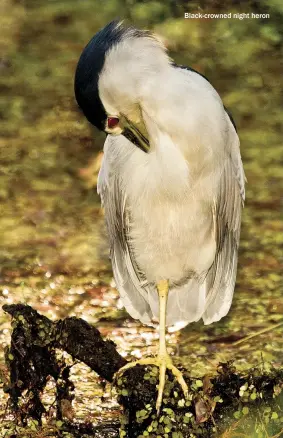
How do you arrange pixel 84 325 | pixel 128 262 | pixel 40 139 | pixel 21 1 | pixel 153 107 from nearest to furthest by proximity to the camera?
pixel 153 107
pixel 84 325
pixel 128 262
pixel 40 139
pixel 21 1

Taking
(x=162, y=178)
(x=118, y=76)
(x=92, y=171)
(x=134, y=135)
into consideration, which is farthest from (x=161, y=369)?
(x=92, y=171)

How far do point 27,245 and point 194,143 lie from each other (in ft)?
6.68

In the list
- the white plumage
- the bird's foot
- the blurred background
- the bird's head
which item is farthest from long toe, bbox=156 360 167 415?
the bird's head

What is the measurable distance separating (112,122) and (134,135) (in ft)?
0.27

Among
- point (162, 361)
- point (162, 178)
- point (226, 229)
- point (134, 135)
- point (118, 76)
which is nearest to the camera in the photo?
point (118, 76)

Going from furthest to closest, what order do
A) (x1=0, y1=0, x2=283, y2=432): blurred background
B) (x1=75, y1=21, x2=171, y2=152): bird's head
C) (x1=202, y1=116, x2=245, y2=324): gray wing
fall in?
1. (x1=0, y1=0, x2=283, y2=432): blurred background
2. (x1=202, y1=116, x2=245, y2=324): gray wing
3. (x1=75, y1=21, x2=171, y2=152): bird's head

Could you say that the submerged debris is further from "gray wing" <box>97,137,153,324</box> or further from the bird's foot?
"gray wing" <box>97,137,153,324</box>

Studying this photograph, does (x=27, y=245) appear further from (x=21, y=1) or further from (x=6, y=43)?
(x=21, y=1)

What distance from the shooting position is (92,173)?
238 inches

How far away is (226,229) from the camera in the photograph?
13.3ft

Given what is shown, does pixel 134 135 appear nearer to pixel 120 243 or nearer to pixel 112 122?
pixel 112 122

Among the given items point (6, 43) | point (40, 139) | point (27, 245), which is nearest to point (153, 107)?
point (27, 245)

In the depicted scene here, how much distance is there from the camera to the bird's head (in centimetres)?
348

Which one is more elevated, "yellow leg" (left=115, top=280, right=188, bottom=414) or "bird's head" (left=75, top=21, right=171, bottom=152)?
"bird's head" (left=75, top=21, right=171, bottom=152)
